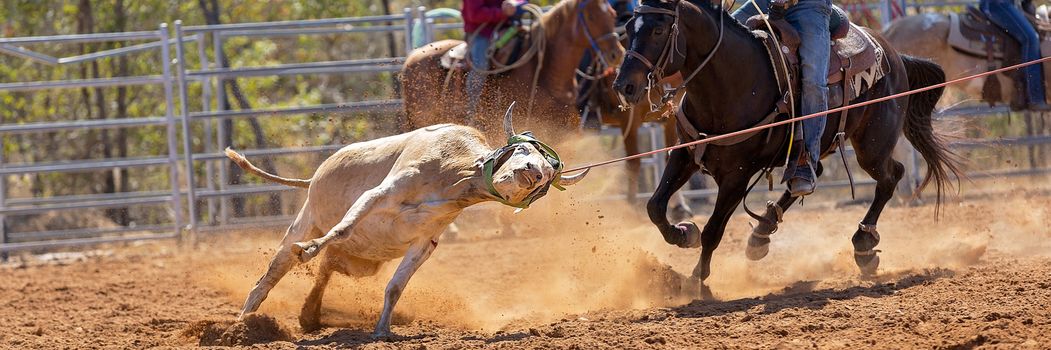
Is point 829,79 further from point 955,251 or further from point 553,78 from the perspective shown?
point 553,78

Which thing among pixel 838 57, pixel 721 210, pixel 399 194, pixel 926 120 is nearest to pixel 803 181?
pixel 721 210

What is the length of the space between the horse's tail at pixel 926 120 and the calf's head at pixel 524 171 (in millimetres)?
3284

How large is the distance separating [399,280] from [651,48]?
5.71 ft

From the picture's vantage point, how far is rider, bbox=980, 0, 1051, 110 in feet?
34.1

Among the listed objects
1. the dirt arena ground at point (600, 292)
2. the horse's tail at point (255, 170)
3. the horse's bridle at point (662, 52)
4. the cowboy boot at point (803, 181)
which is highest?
the horse's bridle at point (662, 52)

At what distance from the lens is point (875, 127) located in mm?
7121

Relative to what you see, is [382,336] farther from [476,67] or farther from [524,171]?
[476,67]

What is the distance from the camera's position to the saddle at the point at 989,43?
10.5 metres

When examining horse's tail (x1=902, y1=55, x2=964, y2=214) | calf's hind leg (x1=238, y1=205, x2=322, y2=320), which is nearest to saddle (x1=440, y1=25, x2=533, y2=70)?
horse's tail (x1=902, y1=55, x2=964, y2=214)

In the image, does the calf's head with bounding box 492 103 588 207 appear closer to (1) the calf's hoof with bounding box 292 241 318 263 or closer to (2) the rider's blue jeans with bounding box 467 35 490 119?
(1) the calf's hoof with bounding box 292 241 318 263

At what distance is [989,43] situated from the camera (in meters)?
10.7

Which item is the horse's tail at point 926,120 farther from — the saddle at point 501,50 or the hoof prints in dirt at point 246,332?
the hoof prints in dirt at point 246,332

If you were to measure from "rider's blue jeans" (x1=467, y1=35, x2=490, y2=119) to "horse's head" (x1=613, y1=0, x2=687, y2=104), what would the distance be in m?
3.32

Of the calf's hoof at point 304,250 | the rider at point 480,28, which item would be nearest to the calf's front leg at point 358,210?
the calf's hoof at point 304,250
